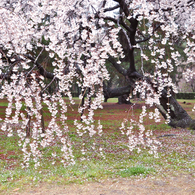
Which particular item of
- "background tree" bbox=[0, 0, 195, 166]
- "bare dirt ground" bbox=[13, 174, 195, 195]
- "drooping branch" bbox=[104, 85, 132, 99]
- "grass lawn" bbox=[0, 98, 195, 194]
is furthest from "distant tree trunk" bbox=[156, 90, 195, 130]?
"bare dirt ground" bbox=[13, 174, 195, 195]

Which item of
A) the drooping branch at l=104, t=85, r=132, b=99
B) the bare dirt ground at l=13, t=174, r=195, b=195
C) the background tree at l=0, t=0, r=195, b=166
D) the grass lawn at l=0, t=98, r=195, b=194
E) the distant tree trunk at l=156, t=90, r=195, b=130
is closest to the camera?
the bare dirt ground at l=13, t=174, r=195, b=195

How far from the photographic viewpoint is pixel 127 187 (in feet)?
13.8

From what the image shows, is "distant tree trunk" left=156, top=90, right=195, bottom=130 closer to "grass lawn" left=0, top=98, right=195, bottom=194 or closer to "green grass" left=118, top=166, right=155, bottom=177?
"grass lawn" left=0, top=98, right=195, bottom=194

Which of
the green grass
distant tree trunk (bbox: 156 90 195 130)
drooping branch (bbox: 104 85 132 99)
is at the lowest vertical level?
the green grass

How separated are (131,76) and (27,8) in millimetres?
4998

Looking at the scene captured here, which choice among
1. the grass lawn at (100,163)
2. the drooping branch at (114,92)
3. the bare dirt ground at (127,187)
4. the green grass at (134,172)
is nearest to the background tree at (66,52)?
the grass lawn at (100,163)

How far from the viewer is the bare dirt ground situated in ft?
13.2

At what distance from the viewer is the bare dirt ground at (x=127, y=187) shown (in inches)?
158

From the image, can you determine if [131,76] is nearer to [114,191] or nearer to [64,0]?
[64,0]

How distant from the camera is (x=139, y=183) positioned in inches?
172

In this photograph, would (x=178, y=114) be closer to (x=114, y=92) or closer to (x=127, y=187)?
(x=114, y=92)

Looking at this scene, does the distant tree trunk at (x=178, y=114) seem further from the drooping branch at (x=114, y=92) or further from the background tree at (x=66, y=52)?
the background tree at (x=66, y=52)

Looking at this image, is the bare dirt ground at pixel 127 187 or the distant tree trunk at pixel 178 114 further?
the distant tree trunk at pixel 178 114

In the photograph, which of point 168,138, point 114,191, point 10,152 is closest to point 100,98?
point 114,191
